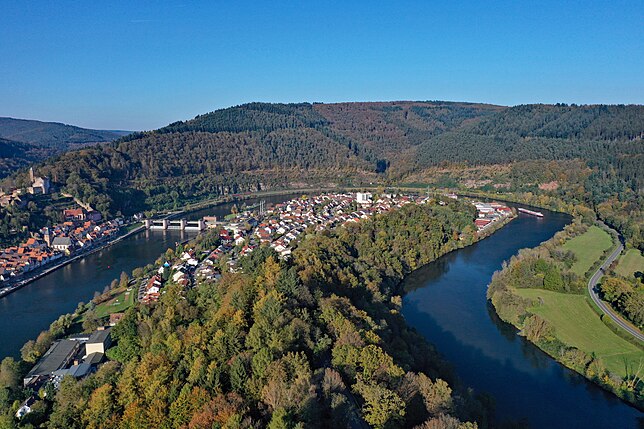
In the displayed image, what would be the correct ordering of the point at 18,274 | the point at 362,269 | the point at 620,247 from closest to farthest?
the point at 362,269
the point at 18,274
the point at 620,247

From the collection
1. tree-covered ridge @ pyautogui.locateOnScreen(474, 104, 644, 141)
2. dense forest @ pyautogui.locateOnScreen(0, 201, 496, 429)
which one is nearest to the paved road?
dense forest @ pyautogui.locateOnScreen(0, 201, 496, 429)

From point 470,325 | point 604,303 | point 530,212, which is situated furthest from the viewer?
point 530,212

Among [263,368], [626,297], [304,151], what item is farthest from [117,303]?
[304,151]

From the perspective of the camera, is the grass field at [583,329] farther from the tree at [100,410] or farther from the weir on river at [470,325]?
the tree at [100,410]

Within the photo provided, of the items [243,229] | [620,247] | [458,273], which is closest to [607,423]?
[458,273]

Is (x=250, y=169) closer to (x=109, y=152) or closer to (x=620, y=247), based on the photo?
(x=109, y=152)

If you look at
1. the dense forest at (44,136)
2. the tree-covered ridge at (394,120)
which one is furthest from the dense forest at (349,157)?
the dense forest at (44,136)

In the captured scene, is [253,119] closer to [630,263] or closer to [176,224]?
[176,224]
